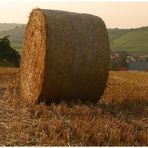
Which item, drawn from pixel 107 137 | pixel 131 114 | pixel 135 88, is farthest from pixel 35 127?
pixel 135 88

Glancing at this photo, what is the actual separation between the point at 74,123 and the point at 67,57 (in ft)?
7.20

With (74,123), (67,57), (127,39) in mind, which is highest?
(67,57)

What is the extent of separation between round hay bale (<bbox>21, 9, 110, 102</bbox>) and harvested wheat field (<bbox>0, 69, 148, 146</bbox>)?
1.14 ft

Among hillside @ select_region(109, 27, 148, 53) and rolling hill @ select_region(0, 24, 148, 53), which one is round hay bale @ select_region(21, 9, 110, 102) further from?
hillside @ select_region(109, 27, 148, 53)

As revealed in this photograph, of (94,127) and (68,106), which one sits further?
(68,106)

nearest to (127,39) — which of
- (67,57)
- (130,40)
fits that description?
(130,40)

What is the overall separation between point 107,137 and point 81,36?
3329mm

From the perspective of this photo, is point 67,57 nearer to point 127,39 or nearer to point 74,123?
point 74,123

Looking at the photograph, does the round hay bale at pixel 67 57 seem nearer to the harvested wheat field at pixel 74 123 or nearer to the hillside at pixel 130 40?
the harvested wheat field at pixel 74 123

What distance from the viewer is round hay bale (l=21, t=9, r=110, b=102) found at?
8.79 meters

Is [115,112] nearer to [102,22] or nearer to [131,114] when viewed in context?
[131,114]

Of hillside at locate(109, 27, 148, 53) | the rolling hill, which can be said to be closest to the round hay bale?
the rolling hill

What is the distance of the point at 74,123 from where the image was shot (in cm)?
693

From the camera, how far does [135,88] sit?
13.3 metres
